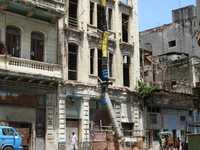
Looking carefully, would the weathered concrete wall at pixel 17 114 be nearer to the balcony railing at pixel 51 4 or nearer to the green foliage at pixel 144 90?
the balcony railing at pixel 51 4

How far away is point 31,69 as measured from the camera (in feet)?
98.6

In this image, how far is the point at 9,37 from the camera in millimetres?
30516

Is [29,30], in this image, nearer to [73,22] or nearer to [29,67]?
[29,67]

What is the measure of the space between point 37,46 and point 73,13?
4.62 m

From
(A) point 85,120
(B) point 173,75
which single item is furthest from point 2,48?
(B) point 173,75

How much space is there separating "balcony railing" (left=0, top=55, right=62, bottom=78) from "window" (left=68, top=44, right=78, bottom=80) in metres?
2.06

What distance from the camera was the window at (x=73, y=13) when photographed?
114 feet

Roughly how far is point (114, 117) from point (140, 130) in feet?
16.1

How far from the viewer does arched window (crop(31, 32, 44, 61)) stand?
31.8 m

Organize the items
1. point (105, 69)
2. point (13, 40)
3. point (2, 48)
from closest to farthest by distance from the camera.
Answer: point (2, 48) < point (13, 40) < point (105, 69)

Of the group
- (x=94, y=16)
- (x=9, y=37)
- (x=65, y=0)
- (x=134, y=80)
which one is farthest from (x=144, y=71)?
(x=9, y=37)

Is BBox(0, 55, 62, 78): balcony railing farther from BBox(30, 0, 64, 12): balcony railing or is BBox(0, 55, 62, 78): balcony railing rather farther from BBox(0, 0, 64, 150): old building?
BBox(30, 0, 64, 12): balcony railing

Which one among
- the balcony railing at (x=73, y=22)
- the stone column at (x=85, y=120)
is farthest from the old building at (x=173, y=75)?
the balcony railing at (x=73, y=22)

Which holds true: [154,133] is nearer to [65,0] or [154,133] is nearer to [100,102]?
[100,102]
